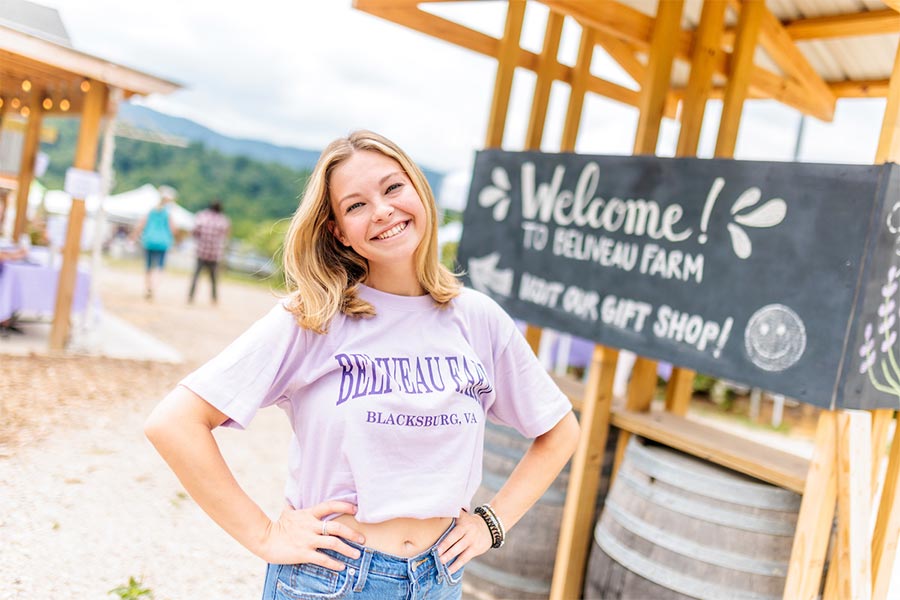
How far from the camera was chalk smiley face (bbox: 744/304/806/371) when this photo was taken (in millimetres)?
2312

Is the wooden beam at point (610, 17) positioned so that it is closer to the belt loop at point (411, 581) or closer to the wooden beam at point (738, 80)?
the wooden beam at point (738, 80)

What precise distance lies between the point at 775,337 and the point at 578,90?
1944mm

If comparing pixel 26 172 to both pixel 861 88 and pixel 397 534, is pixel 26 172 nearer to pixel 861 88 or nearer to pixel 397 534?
pixel 397 534

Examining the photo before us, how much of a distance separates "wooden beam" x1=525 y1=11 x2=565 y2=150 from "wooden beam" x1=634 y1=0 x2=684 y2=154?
2.20 ft

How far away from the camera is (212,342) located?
664 cm

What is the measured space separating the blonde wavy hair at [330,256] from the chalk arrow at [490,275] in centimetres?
177

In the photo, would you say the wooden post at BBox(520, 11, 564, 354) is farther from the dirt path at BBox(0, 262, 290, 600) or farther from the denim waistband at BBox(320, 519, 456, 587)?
the denim waistband at BBox(320, 519, 456, 587)

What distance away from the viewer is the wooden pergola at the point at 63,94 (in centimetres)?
209

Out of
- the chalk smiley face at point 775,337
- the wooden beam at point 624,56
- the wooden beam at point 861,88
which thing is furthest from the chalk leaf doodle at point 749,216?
the wooden beam at point 861,88

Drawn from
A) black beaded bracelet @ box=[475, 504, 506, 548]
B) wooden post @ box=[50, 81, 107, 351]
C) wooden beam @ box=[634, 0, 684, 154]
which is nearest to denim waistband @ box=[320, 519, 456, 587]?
black beaded bracelet @ box=[475, 504, 506, 548]

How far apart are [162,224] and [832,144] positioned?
770cm

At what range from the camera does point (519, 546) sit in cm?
314

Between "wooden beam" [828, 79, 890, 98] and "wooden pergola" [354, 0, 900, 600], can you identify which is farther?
"wooden beam" [828, 79, 890, 98]

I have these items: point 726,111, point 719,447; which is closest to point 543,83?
point 726,111
